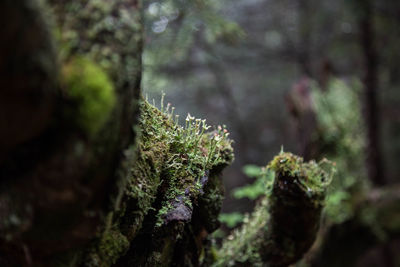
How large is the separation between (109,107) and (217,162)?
1.55 metres

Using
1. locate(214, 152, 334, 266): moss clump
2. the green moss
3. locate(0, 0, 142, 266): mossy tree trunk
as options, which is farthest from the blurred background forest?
locate(0, 0, 142, 266): mossy tree trunk

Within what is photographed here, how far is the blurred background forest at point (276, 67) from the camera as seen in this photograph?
4.96 metres

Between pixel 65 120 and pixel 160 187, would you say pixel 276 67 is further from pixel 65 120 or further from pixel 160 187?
pixel 65 120

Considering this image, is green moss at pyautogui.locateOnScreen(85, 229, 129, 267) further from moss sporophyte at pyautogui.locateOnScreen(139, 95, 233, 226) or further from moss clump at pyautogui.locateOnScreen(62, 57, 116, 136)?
moss clump at pyautogui.locateOnScreen(62, 57, 116, 136)

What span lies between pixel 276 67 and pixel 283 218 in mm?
9059

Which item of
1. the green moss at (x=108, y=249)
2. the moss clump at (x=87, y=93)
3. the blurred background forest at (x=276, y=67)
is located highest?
the blurred background forest at (x=276, y=67)

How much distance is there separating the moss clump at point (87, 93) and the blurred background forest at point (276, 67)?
250 cm

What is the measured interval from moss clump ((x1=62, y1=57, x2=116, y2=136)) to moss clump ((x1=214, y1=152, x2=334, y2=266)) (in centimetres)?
192

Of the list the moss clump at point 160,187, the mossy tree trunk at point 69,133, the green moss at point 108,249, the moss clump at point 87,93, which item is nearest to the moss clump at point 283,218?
the moss clump at point 160,187

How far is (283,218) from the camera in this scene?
3061mm

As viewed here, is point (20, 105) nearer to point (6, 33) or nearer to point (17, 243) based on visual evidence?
point (6, 33)

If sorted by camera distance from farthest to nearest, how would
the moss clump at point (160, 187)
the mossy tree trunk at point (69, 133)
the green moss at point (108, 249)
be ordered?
the moss clump at point (160, 187)
the green moss at point (108, 249)
the mossy tree trunk at point (69, 133)

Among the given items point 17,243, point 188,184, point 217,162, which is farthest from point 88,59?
point 217,162

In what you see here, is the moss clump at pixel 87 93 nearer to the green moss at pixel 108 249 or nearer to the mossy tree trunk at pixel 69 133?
the mossy tree trunk at pixel 69 133
